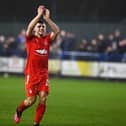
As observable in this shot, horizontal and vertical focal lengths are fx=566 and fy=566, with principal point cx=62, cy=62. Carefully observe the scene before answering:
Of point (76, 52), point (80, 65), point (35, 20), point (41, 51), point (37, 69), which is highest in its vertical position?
point (35, 20)

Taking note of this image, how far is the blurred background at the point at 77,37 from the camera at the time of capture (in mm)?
27953

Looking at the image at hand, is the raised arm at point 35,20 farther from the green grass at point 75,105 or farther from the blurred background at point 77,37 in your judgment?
the blurred background at point 77,37

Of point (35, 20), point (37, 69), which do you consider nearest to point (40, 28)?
point (35, 20)

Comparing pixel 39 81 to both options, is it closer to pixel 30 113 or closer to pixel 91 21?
pixel 30 113

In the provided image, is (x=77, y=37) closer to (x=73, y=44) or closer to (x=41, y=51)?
(x=73, y=44)

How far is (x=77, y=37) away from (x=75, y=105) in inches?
570

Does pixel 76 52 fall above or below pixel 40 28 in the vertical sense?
below

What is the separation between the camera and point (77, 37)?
3098 centimetres

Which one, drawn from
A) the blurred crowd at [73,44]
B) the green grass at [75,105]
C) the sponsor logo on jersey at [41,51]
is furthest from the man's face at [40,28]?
the blurred crowd at [73,44]

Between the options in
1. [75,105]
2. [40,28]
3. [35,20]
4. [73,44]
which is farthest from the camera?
[73,44]

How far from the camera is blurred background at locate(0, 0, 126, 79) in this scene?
91.7 feet

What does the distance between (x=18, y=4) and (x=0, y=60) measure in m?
4.99

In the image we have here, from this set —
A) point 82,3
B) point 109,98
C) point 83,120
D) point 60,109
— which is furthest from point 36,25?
point 82,3

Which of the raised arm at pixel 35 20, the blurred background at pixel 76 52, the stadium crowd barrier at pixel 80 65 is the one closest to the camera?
the raised arm at pixel 35 20
